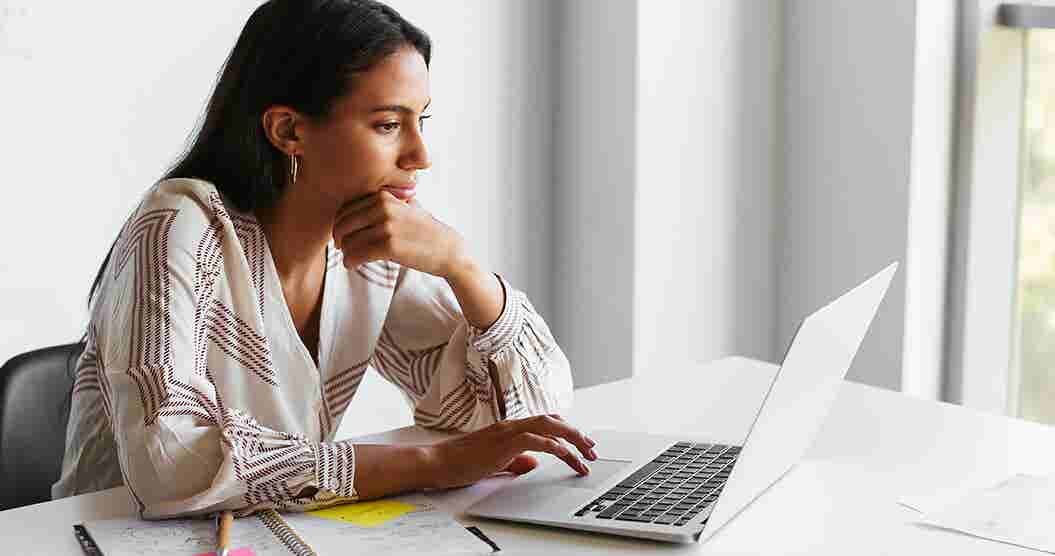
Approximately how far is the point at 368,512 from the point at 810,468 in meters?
0.51

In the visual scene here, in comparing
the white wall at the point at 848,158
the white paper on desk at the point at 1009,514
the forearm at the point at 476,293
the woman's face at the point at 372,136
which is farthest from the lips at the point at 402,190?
the white wall at the point at 848,158

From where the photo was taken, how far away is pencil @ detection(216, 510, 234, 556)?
1.12m

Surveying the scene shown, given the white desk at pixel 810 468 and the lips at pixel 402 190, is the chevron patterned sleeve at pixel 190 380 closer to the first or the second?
the white desk at pixel 810 468

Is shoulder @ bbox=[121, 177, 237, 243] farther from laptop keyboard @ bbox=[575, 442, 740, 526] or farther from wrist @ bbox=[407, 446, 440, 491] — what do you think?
laptop keyboard @ bbox=[575, 442, 740, 526]

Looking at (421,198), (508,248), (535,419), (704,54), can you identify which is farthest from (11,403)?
(704,54)

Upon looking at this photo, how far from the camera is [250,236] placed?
1473 mm

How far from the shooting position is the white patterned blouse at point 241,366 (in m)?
1.24

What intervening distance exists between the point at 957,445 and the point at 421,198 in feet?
5.11

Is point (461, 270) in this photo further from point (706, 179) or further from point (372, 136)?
point (706, 179)

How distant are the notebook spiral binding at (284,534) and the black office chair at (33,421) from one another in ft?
1.73

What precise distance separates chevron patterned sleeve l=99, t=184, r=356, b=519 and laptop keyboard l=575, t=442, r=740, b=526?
26cm

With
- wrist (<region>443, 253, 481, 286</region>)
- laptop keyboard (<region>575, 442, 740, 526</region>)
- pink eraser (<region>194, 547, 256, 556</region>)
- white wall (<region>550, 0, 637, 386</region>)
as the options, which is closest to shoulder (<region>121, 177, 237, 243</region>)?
wrist (<region>443, 253, 481, 286</region>)

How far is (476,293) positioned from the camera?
62.2 inches

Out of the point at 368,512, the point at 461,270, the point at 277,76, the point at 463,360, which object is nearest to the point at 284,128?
the point at 277,76
